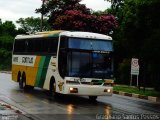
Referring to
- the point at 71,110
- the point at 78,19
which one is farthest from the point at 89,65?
the point at 78,19

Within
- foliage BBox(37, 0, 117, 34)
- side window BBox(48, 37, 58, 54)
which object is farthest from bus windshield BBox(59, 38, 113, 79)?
foliage BBox(37, 0, 117, 34)

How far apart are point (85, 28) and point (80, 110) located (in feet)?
98.0

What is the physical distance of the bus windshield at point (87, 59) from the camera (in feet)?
72.3

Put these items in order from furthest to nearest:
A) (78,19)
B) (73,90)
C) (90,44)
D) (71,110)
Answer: (78,19)
(90,44)
(73,90)
(71,110)

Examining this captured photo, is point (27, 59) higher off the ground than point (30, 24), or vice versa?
point (30, 24)

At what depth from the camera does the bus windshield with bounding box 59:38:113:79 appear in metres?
22.0

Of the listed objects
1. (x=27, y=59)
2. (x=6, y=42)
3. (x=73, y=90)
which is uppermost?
(x=6, y=42)

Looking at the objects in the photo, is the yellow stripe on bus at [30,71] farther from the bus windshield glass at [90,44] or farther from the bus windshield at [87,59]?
the bus windshield glass at [90,44]

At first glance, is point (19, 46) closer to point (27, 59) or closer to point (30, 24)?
point (27, 59)

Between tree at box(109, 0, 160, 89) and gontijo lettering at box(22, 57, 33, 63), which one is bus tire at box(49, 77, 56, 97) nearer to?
gontijo lettering at box(22, 57, 33, 63)

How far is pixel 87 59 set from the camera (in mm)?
22234

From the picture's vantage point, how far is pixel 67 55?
22.1 meters

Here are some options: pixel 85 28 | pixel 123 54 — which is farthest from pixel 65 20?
pixel 123 54

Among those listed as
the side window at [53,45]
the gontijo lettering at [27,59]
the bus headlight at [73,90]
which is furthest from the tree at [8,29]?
the bus headlight at [73,90]
